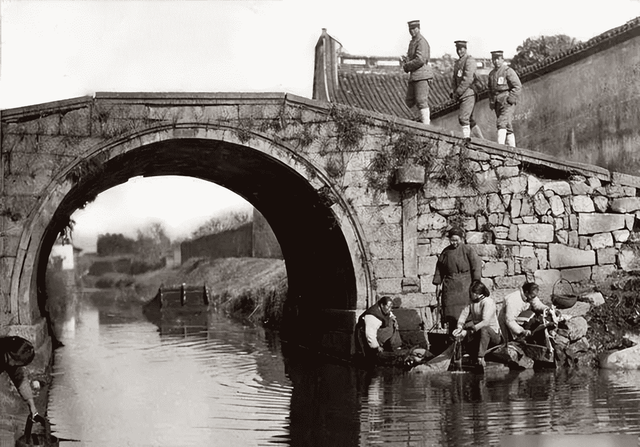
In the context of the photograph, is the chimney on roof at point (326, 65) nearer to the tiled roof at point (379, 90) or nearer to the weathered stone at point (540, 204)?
the tiled roof at point (379, 90)

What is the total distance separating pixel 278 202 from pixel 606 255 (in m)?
5.52

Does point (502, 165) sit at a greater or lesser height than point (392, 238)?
greater

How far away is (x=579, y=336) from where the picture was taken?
12938 millimetres

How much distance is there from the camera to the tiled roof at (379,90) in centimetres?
2608

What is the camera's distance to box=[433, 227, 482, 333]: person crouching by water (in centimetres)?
1309

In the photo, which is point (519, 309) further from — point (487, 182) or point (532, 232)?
point (487, 182)

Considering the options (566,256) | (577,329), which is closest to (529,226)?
(566,256)

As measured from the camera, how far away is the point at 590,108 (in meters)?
18.1

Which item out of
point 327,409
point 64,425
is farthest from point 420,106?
point 64,425

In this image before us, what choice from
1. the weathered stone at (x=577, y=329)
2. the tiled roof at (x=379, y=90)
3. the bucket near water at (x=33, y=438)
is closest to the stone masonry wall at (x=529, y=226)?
the weathered stone at (x=577, y=329)

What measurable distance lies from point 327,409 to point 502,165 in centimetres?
620

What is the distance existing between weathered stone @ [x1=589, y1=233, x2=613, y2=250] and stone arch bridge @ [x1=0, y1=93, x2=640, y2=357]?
15 millimetres

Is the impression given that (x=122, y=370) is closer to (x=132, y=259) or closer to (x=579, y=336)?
(x=579, y=336)

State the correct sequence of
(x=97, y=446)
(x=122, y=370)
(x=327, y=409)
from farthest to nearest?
(x=122, y=370) < (x=327, y=409) < (x=97, y=446)
